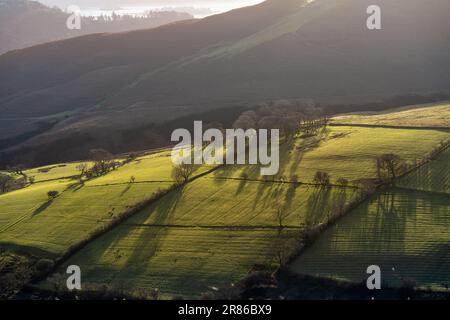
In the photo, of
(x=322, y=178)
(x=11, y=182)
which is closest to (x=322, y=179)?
(x=322, y=178)

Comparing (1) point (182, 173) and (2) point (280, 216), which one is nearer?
(2) point (280, 216)

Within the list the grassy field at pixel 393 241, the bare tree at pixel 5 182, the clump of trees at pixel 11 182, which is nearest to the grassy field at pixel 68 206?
the clump of trees at pixel 11 182

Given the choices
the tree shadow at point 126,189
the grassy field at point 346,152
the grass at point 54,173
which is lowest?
the tree shadow at point 126,189

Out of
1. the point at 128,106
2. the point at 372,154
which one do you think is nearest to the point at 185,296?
the point at 372,154

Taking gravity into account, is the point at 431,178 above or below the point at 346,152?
below

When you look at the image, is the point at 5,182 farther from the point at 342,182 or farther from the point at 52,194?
the point at 342,182

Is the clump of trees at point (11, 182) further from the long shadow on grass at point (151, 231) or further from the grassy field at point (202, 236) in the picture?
the grassy field at point (202, 236)

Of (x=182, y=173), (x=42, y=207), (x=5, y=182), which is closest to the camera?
(x=182, y=173)
